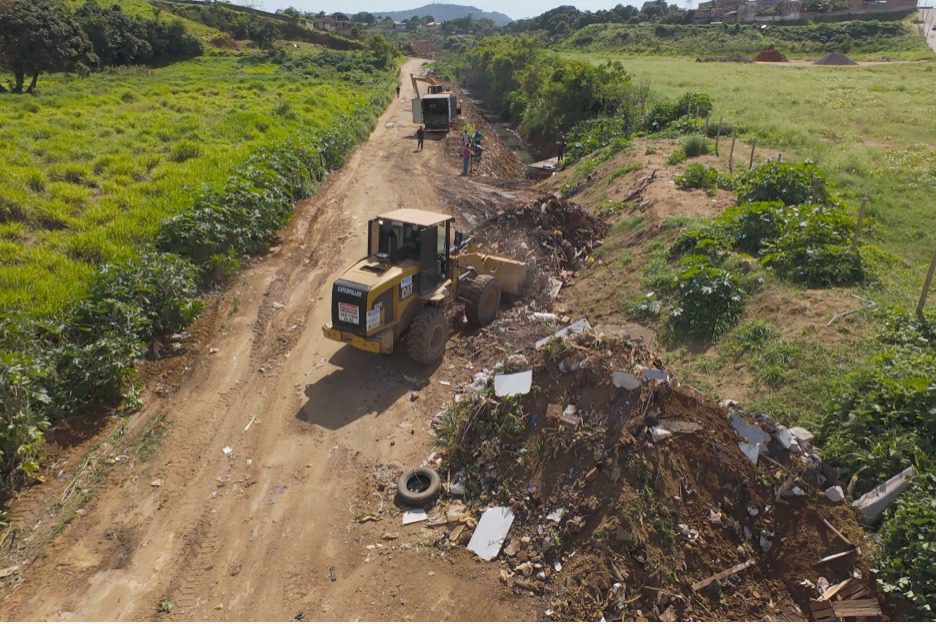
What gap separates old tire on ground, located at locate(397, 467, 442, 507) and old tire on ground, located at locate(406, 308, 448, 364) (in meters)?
2.44

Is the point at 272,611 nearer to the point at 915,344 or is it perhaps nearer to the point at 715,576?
the point at 715,576

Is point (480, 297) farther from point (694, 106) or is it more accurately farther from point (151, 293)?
point (694, 106)

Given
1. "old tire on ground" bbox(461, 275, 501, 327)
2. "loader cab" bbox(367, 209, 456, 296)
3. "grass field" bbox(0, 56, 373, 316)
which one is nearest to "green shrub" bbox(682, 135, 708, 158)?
"old tire on ground" bbox(461, 275, 501, 327)

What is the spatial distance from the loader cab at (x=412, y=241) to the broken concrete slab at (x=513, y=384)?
2632 millimetres

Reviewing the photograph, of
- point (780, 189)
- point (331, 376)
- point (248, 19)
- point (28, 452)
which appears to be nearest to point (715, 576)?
point (331, 376)

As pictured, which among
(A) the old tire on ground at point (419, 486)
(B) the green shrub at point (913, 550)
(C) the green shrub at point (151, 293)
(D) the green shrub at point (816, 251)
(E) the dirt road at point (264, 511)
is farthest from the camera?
(D) the green shrub at point (816, 251)

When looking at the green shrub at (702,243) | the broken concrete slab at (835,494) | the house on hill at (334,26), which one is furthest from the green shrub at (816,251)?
the house on hill at (334,26)

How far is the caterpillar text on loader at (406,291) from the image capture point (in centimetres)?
934

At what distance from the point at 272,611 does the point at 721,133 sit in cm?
2347

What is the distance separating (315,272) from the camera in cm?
1445

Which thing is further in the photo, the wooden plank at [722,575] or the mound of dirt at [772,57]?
the mound of dirt at [772,57]

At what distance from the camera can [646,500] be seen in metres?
6.72

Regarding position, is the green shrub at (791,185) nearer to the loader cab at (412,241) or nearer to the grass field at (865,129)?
the grass field at (865,129)

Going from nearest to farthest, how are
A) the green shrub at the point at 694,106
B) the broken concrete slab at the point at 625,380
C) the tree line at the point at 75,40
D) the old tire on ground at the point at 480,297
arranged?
the broken concrete slab at the point at 625,380 → the old tire on ground at the point at 480,297 → the green shrub at the point at 694,106 → the tree line at the point at 75,40
